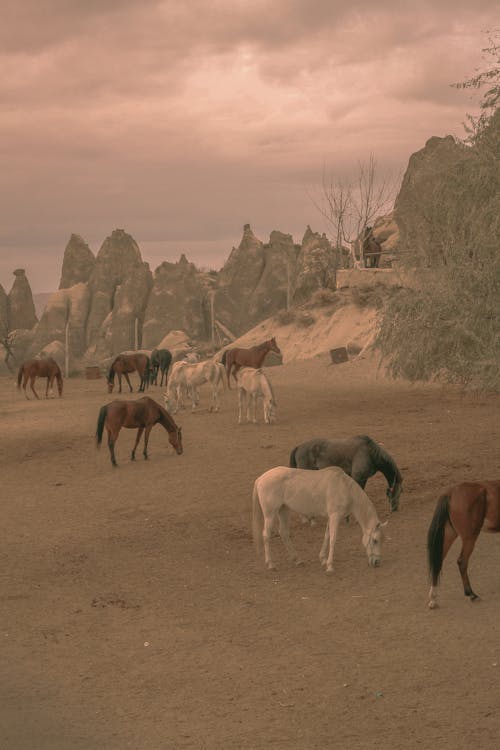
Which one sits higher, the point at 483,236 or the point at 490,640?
the point at 483,236

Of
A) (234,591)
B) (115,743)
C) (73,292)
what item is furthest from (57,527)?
(73,292)

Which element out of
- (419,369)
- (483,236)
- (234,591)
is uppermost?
(483,236)

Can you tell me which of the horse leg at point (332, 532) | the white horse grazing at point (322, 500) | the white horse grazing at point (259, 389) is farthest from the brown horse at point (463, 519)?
Result: the white horse grazing at point (259, 389)

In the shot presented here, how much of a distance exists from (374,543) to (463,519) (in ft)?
5.65

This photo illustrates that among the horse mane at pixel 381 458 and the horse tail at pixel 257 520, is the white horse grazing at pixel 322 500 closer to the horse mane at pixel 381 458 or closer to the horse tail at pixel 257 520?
the horse tail at pixel 257 520

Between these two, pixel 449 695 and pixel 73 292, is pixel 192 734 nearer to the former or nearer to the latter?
pixel 449 695

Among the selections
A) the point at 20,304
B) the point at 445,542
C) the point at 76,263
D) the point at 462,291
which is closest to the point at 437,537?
the point at 445,542

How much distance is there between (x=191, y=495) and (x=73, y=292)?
2856 inches

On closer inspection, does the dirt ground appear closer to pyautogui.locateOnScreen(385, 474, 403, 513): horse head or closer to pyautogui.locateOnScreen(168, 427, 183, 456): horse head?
pyautogui.locateOnScreen(385, 474, 403, 513): horse head

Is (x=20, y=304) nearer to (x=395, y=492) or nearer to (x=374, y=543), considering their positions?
(x=395, y=492)

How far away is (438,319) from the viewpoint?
601 inches

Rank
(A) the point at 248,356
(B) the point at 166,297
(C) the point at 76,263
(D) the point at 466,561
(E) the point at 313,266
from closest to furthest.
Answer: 1. (D) the point at 466,561
2. (A) the point at 248,356
3. (E) the point at 313,266
4. (B) the point at 166,297
5. (C) the point at 76,263

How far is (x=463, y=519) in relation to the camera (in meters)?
9.60

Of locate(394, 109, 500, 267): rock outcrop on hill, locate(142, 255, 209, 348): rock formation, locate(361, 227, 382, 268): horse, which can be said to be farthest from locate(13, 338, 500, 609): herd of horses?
locate(142, 255, 209, 348): rock formation
